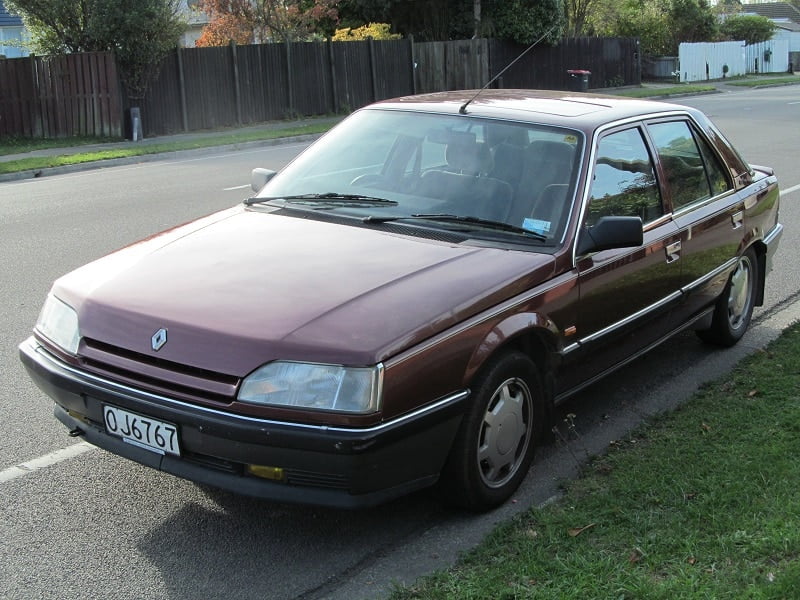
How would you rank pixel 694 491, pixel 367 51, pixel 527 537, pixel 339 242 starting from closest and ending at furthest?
pixel 527 537
pixel 694 491
pixel 339 242
pixel 367 51

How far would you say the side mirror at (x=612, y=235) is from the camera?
434 centimetres

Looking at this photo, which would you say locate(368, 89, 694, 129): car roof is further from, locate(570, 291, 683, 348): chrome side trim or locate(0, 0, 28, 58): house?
locate(0, 0, 28, 58): house

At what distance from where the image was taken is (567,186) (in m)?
4.49

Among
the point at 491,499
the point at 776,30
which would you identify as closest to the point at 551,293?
the point at 491,499

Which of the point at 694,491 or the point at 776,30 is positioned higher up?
the point at 776,30

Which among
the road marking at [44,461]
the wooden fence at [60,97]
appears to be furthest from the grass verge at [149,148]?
the road marking at [44,461]

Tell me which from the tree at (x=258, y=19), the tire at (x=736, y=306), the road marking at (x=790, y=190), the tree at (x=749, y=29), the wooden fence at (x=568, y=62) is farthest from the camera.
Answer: the tree at (x=749, y=29)

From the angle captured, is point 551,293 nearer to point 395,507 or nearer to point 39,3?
point 395,507

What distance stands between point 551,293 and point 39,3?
1966 cm

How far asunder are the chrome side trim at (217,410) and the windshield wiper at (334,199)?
1.36 metres

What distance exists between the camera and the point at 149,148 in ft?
62.7

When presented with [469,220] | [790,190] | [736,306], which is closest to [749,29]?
[790,190]

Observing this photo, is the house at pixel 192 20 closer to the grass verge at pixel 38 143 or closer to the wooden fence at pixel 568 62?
the grass verge at pixel 38 143

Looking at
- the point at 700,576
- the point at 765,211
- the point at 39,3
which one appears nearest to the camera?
the point at 700,576
